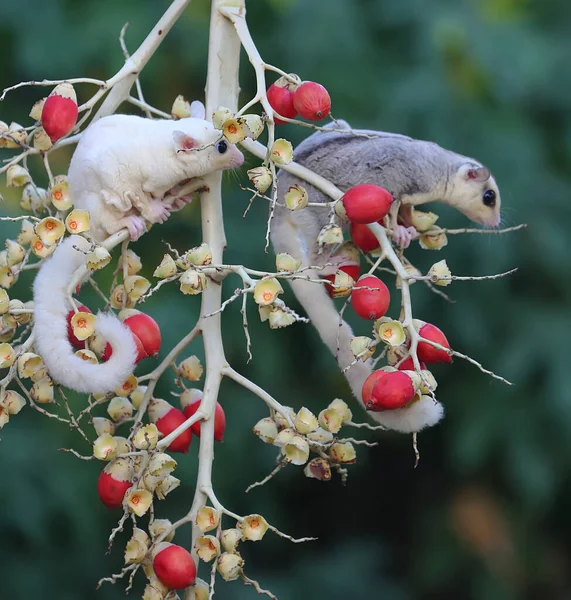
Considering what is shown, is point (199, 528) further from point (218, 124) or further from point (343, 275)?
point (218, 124)

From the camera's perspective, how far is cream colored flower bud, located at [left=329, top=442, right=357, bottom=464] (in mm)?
1616

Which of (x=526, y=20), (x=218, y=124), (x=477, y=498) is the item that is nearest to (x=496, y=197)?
(x=218, y=124)

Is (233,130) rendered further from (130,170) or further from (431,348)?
(130,170)

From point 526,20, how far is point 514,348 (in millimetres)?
1225

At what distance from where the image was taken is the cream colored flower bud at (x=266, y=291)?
149 cm

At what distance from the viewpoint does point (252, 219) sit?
3.77m

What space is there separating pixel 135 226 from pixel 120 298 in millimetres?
182

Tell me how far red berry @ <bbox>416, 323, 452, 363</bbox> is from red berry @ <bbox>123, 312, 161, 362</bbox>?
43 centimetres

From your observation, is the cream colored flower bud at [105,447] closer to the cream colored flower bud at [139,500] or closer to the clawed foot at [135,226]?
the cream colored flower bud at [139,500]

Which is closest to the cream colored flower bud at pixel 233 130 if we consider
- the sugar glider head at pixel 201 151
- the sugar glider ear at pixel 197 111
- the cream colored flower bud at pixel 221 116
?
the cream colored flower bud at pixel 221 116

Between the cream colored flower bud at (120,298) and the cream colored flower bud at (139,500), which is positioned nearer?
the cream colored flower bud at (139,500)

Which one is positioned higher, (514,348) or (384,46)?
(384,46)

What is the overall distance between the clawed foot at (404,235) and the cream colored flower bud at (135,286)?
52 centimetres

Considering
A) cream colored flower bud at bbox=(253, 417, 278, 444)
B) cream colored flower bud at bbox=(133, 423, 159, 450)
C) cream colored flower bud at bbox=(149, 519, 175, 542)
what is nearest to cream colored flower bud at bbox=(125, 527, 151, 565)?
cream colored flower bud at bbox=(149, 519, 175, 542)
